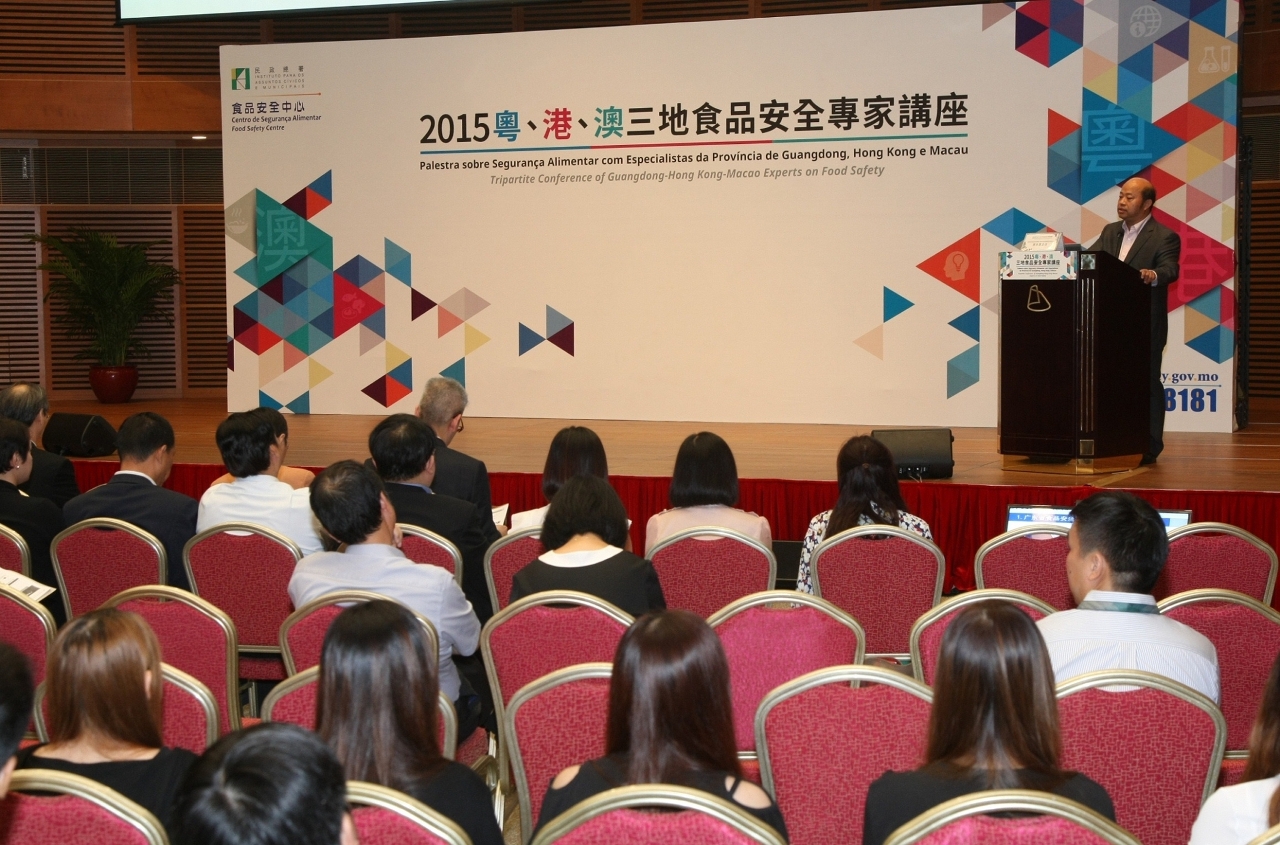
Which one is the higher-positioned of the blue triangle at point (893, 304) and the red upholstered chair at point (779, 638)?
the blue triangle at point (893, 304)

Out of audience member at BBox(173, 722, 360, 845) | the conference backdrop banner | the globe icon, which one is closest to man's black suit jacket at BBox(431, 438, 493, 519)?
audience member at BBox(173, 722, 360, 845)

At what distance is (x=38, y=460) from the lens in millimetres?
4723

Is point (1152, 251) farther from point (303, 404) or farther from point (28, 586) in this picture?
point (303, 404)

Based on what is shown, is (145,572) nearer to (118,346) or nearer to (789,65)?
(789,65)

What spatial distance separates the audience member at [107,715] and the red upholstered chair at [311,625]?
2.41 feet

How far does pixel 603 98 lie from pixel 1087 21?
326 cm

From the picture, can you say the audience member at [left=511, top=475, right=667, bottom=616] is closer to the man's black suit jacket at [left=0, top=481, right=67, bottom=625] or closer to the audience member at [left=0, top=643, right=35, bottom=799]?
the audience member at [left=0, top=643, right=35, bottom=799]

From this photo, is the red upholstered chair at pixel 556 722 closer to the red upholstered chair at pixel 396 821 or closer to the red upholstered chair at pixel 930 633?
the red upholstered chair at pixel 396 821

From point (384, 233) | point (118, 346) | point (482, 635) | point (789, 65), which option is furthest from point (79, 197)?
point (482, 635)

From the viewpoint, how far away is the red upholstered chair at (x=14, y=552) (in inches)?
143

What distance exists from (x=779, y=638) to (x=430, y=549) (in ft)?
4.24

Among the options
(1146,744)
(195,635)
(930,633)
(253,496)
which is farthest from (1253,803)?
(253,496)

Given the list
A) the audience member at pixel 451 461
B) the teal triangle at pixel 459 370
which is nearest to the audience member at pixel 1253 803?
the audience member at pixel 451 461

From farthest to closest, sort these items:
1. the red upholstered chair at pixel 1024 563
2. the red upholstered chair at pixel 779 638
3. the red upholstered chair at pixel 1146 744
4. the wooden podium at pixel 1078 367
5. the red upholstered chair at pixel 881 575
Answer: the wooden podium at pixel 1078 367
the red upholstered chair at pixel 1024 563
the red upholstered chair at pixel 881 575
the red upholstered chair at pixel 779 638
the red upholstered chair at pixel 1146 744
